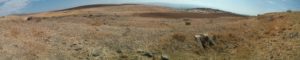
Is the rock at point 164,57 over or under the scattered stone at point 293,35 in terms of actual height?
under

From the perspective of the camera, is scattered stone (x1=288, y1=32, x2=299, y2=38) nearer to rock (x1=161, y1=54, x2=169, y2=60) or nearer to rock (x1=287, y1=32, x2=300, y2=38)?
rock (x1=287, y1=32, x2=300, y2=38)

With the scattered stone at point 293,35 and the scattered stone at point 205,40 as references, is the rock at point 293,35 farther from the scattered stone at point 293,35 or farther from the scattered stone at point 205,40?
the scattered stone at point 205,40

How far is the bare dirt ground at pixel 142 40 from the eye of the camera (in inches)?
1619

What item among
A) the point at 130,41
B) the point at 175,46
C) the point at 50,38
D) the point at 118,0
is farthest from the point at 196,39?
the point at 118,0

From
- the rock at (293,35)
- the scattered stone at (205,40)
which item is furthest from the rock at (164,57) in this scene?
the rock at (293,35)

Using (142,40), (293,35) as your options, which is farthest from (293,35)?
(142,40)

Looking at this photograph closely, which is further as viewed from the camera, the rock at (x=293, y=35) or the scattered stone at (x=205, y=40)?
the rock at (x=293, y=35)

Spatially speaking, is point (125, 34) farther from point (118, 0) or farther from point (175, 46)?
point (118, 0)

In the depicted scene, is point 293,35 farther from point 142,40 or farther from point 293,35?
point 142,40

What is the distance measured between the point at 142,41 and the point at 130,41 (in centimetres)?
105

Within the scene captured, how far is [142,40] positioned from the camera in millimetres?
46375

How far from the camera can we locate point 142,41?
151 ft

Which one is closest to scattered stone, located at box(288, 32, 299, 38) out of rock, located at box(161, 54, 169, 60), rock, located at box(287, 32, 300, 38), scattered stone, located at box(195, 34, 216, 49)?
rock, located at box(287, 32, 300, 38)

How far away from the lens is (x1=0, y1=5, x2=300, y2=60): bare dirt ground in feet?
135
